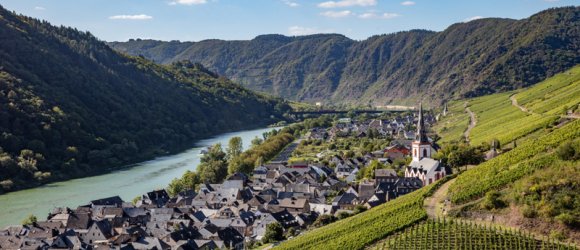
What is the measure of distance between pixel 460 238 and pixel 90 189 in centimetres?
6231

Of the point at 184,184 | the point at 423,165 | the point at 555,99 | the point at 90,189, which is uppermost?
the point at 555,99

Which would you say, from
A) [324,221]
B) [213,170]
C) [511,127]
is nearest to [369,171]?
[511,127]

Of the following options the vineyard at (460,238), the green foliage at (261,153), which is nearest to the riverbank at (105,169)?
the green foliage at (261,153)

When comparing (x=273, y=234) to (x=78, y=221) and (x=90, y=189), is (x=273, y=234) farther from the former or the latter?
(x=90, y=189)

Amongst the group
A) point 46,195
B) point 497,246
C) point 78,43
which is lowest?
point 46,195

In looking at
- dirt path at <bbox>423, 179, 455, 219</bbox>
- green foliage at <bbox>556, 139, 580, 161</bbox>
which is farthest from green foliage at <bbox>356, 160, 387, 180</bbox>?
green foliage at <bbox>556, 139, 580, 161</bbox>

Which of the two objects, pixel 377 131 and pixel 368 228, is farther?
pixel 377 131

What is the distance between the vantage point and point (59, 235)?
51281 mm

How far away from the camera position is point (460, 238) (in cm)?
3016

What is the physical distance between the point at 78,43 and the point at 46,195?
371 feet

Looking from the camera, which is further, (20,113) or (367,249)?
(20,113)

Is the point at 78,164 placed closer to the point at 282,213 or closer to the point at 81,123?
the point at 81,123

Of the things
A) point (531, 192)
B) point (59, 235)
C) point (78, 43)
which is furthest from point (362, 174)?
point (78, 43)

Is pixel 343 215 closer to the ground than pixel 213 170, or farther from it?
farther from it
